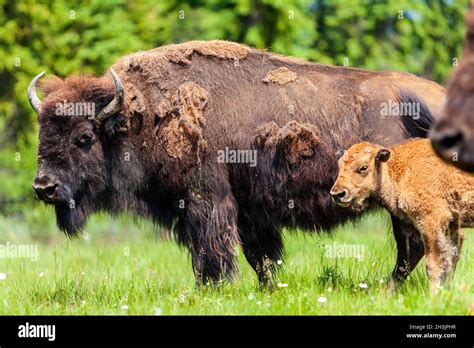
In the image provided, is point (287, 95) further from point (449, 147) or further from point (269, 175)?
point (449, 147)

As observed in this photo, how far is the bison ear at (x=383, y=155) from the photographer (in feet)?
23.9

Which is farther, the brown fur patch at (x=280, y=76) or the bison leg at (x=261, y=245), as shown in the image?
the bison leg at (x=261, y=245)

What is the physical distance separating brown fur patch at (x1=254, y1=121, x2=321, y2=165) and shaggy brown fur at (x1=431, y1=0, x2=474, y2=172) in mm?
3214

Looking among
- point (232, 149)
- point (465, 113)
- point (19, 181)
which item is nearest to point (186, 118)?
point (232, 149)

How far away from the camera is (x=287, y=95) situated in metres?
8.45

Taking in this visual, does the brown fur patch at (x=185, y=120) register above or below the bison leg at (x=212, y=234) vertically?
above

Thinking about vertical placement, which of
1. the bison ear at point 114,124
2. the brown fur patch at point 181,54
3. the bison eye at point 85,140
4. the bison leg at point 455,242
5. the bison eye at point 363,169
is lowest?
the bison leg at point 455,242

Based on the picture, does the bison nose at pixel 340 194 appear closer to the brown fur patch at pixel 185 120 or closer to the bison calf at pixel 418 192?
the bison calf at pixel 418 192

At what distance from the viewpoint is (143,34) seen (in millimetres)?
22719

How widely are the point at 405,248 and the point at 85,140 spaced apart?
3.30m

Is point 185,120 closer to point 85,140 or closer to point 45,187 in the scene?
point 85,140

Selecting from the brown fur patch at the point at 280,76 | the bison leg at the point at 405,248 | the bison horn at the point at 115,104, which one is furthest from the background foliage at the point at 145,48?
the brown fur patch at the point at 280,76

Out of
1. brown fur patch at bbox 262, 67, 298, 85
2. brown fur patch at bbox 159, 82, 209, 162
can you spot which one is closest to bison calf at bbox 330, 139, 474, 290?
brown fur patch at bbox 262, 67, 298, 85

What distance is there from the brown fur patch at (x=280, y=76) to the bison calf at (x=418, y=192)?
4.57 feet
